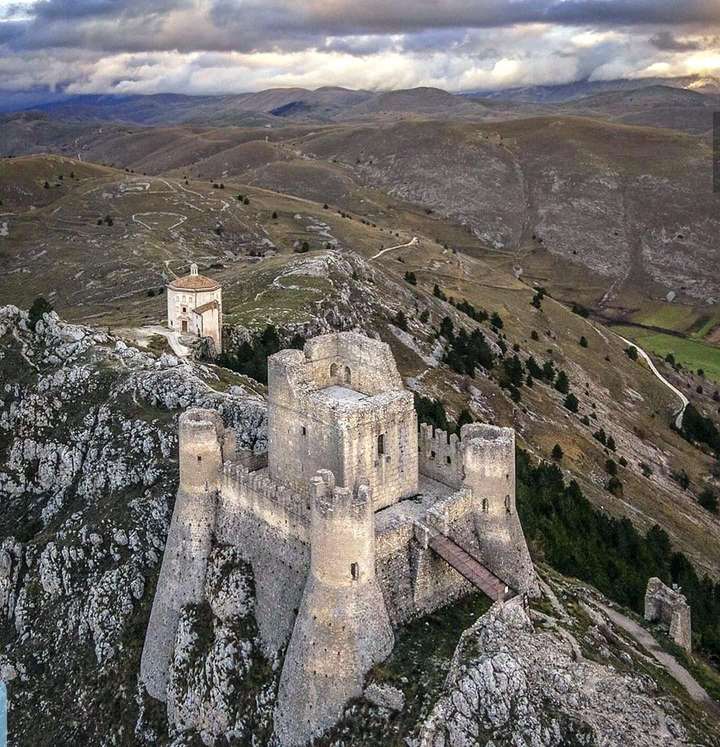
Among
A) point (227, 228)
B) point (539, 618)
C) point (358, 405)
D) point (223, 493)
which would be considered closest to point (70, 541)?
point (223, 493)

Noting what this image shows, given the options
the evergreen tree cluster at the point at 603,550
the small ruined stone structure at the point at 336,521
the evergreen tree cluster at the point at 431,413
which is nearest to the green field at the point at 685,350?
the evergreen tree cluster at the point at 431,413

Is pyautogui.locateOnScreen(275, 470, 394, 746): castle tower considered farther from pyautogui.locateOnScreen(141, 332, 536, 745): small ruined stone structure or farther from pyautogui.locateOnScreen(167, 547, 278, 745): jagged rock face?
pyautogui.locateOnScreen(167, 547, 278, 745): jagged rock face

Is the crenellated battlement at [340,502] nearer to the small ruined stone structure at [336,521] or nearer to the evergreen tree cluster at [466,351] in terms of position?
the small ruined stone structure at [336,521]

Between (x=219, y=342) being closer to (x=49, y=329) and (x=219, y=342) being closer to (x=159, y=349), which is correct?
(x=159, y=349)

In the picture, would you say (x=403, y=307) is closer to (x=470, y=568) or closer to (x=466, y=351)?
(x=466, y=351)

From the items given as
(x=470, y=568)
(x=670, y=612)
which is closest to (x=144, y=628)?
(x=470, y=568)

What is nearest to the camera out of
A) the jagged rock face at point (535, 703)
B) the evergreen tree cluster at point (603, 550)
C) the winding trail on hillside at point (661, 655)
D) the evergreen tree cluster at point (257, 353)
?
the jagged rock face at point (535, 703)

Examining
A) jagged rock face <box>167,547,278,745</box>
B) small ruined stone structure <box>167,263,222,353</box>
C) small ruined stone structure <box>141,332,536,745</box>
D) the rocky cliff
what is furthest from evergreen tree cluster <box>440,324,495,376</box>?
jagged rock face <box>167,547,278,745</box>
